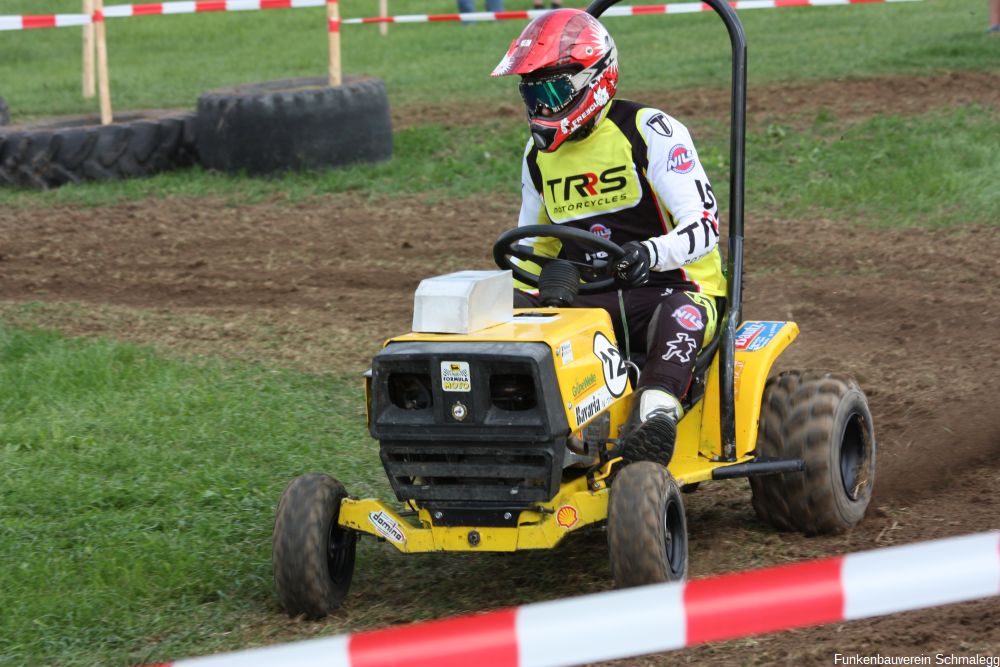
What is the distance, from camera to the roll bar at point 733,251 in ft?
16.5

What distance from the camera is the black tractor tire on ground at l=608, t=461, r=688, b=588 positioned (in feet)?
13.7

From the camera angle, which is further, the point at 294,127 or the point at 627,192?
the point at 294,127

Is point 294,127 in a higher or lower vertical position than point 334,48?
lower

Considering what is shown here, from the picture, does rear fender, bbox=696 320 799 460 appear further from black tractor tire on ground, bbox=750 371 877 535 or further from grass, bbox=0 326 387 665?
grass, bbox=0 326 387 665

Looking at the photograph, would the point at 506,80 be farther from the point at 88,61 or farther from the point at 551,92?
the point at 551,92

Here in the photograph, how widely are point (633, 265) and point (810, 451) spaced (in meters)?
0.97

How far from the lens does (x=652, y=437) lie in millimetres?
4656

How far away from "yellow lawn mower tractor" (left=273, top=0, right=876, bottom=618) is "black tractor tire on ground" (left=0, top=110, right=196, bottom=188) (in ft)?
27.8

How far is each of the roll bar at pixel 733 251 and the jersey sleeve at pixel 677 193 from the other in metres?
0.09

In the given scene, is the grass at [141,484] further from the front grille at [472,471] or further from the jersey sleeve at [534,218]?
the jersey sleeve at [534,218]

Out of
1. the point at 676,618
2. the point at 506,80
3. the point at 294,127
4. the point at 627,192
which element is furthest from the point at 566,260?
the point at 506,80

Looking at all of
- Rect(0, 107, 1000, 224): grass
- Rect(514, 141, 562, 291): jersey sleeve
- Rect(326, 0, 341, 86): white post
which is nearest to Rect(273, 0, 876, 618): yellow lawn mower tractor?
Rect(514, 141, 562, 291): jersey sleeve

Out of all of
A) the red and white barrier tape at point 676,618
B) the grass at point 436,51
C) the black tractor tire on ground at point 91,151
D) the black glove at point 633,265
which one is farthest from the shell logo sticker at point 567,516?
the grass at point 436,51

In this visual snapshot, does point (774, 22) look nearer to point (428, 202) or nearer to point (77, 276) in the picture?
point (428, 202)
